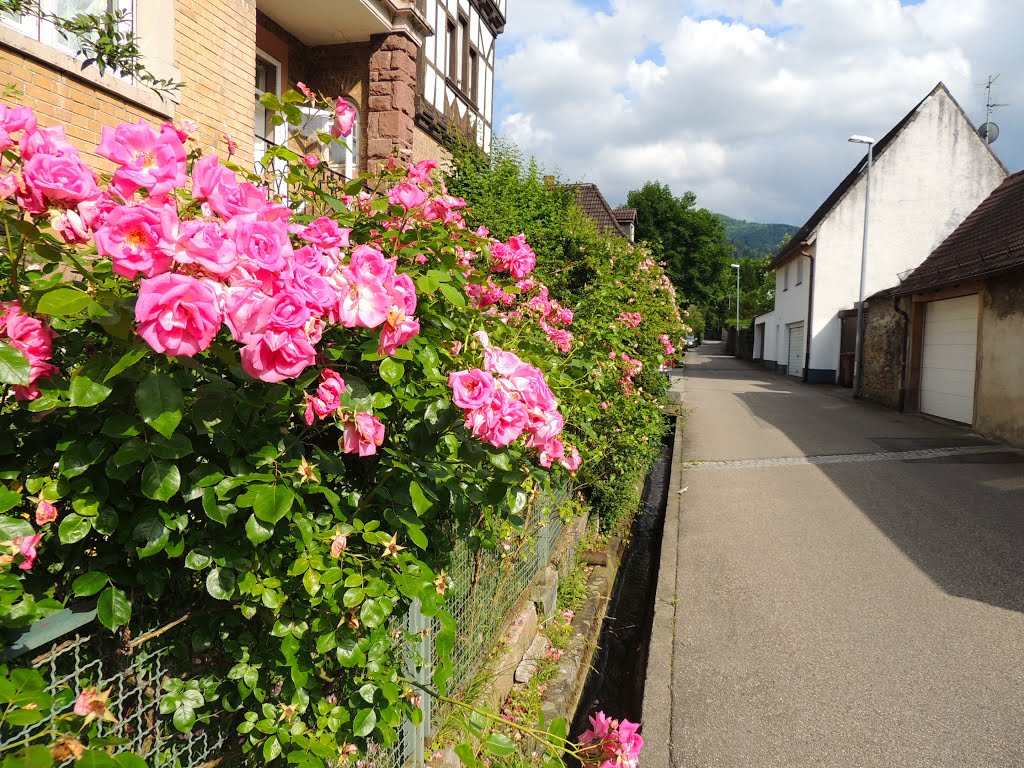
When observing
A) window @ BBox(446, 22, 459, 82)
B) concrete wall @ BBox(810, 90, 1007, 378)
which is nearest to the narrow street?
window @ BBox(446, 22, 459, 82)

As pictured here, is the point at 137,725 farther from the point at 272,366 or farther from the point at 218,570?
the point at 272,366

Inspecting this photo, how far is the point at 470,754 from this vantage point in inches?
76.5

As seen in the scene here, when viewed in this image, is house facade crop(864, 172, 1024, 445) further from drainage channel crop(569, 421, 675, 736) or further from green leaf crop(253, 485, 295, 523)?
green leaf crop(253, 485, 295, 523)

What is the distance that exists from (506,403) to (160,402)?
0.66 m

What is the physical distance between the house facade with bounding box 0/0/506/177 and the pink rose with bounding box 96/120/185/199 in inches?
29.9

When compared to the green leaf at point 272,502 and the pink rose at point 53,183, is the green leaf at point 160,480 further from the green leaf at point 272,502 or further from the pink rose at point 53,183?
the pink rose at point 53,183

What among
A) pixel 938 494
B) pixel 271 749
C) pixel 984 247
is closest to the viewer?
pixel 271 749

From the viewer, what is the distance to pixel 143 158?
1294 mm

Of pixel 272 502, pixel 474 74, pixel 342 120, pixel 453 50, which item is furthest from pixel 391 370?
pixel 474 74

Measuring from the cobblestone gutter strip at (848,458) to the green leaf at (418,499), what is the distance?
9071 millimetres

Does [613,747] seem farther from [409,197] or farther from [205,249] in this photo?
[205,249]

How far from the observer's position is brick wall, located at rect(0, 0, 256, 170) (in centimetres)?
530

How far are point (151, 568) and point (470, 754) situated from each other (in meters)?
1.02

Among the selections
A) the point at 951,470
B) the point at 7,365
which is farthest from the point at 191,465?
the point at 951,470
